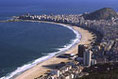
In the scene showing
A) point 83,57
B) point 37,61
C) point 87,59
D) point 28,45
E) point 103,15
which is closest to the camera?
point 87,59

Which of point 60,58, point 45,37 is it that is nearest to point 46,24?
point 45,37

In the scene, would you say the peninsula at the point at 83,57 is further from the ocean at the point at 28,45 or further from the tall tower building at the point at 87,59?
the ocean at the point at 28,45

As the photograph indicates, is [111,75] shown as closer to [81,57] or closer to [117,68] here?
[117,68]

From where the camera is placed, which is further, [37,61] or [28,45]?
[28,45]

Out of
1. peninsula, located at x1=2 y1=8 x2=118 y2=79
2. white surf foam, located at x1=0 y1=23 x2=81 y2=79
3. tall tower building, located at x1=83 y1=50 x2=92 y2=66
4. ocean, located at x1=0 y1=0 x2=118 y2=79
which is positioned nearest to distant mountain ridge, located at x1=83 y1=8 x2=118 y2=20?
peninsula, located at x1=2 y1=8 x2=118 y2=79

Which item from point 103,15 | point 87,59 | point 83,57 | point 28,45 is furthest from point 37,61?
point 103,15

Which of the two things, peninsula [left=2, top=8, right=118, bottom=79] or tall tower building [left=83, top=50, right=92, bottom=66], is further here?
tall tower building [left=83, top=50, right=92, bottom=66]

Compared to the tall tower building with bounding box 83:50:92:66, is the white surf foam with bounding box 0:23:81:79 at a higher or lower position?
lower

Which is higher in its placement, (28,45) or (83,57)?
(83,57)

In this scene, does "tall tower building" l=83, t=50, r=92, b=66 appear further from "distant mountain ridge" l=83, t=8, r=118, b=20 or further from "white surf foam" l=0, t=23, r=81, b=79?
"distant mountain ridge" l=83, t=8, r=118, b=20

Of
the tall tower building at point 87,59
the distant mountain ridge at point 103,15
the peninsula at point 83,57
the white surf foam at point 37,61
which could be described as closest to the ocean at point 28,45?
the white surf foam at point 37,61

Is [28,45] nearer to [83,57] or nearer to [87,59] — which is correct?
[83,57]
